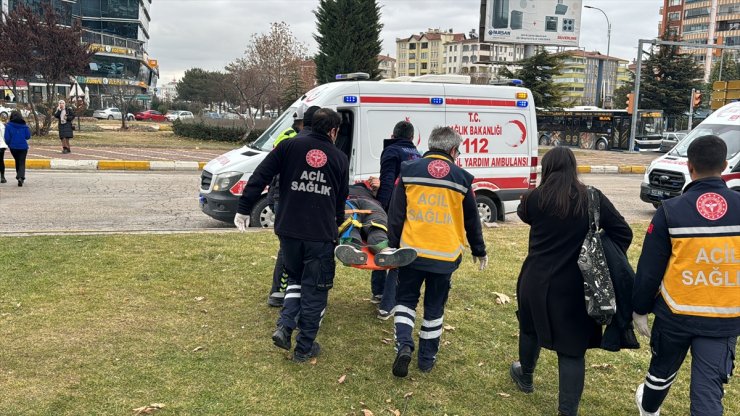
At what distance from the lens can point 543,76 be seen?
30734mm

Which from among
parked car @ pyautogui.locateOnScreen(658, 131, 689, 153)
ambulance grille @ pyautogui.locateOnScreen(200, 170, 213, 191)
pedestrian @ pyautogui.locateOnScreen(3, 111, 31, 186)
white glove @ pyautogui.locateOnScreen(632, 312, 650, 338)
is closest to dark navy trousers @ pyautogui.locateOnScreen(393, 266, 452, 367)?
white glove @ pyautogui.locateOnScreen(632, 312, 650, 338)

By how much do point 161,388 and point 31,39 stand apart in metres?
25.9

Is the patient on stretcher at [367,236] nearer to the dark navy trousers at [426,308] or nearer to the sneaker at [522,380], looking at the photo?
the dark navy trousers at [426,308]

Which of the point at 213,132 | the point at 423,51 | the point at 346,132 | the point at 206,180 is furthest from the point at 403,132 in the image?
the point at 423,51

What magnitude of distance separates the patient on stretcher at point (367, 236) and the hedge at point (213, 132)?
21887 millimetres

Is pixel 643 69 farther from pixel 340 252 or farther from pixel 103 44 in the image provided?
pixel 103 44

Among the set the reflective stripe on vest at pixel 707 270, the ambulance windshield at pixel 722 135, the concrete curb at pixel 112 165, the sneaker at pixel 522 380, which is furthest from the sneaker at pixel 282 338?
the concrete curb at pixel 112 165

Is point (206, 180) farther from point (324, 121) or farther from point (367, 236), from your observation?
point (324, 121)

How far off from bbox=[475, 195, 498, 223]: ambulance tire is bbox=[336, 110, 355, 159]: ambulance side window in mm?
2578

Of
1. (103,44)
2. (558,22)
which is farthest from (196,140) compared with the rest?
(103,44)

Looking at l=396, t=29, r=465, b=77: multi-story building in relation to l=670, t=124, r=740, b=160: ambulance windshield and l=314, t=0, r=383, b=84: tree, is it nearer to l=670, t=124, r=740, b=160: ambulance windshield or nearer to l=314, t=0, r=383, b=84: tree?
l=314, t=0, r=383, b=84: tree

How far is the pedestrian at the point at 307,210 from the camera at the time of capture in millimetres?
4379

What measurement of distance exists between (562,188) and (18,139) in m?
12.7

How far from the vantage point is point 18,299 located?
530 centimetres
